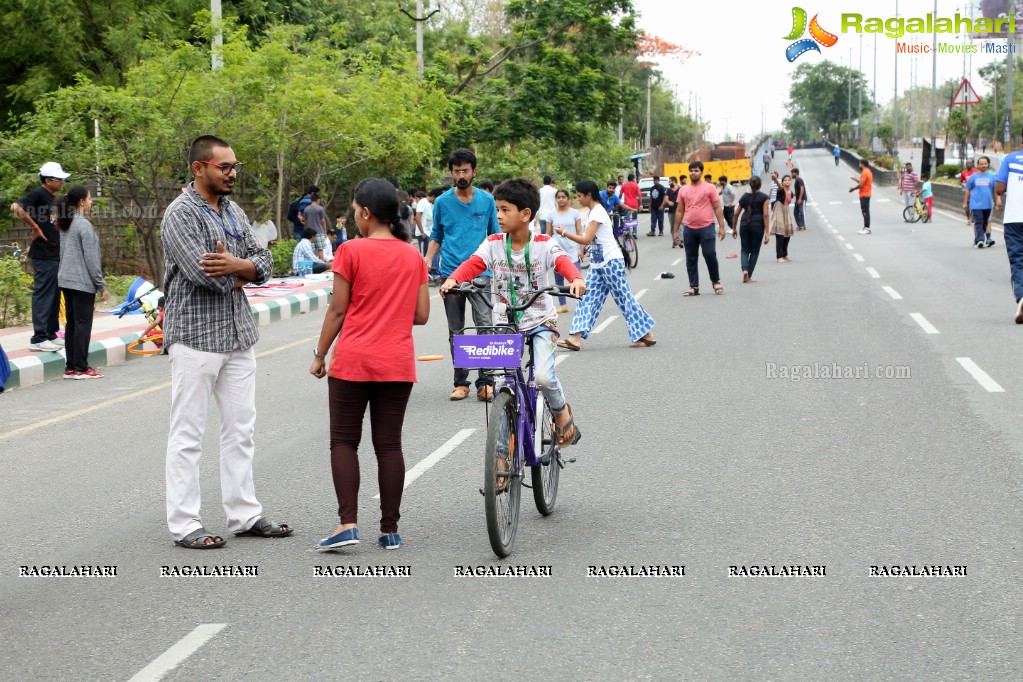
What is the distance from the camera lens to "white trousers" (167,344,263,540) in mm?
5852

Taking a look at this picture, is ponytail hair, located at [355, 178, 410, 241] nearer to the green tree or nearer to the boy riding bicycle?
the boy riding bicycle

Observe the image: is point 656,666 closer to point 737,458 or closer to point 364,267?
point 364,267

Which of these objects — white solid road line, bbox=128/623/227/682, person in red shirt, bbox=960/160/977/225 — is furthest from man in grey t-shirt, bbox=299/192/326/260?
white solid road line, bbox=128/623/227/682

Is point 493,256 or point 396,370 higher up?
point 493,256

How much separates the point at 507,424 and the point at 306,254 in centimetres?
1884

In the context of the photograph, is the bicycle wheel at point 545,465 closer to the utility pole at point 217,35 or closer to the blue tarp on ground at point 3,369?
the blue tarp on ground at point 3,369

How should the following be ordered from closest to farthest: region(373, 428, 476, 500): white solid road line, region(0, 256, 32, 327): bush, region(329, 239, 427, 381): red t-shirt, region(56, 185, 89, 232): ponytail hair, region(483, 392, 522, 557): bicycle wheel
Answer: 1. region(483, 392, 522, 557): bicycle wheel
2. region(329, 239, 427, 381): red t-shirt
3. region(373, 428, 476, 500): white solid road line
4. region(56, 185, 89, 232): ponytail hair
5. region(0, 256, 32, 327): bush

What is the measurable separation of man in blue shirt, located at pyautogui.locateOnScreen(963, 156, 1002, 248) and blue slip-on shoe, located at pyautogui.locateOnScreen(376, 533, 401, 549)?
23530 mm

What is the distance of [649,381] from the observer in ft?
35.1

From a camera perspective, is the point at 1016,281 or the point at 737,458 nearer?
the point at 737,458

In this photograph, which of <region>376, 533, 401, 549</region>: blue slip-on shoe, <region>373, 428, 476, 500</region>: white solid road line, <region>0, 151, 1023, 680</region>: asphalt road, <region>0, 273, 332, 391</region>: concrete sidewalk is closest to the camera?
<region>0, 151, 1023, 680</region>: asphalt road

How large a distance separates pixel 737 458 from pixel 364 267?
305cm

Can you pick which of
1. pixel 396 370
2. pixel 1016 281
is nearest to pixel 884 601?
pixel 396 370

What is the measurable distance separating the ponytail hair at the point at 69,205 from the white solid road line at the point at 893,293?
10.6 m
